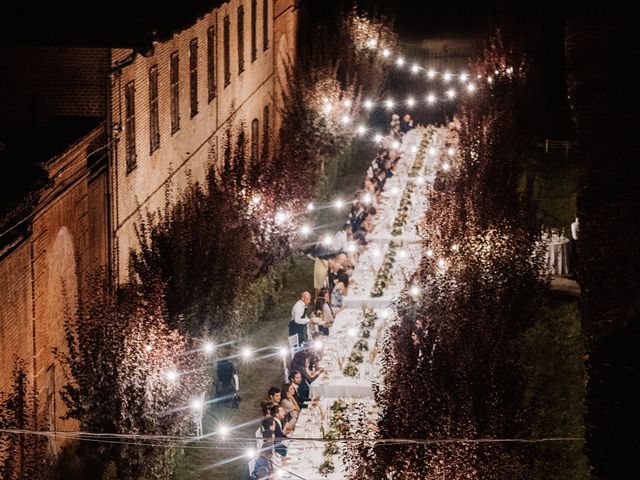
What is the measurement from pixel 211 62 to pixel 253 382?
1122cm

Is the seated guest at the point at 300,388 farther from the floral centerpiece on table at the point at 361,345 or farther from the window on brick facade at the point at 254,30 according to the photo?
the window on brick facade at the point at 254,30

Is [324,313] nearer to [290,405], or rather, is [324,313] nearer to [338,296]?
[338,296]

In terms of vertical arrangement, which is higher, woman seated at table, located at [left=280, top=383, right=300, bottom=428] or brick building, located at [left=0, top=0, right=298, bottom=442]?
brick building, located at [left=0, top=0, right=298, bottom=442]

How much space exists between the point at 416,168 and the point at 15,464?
24868mm

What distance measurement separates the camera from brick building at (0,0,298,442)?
78.0 ft

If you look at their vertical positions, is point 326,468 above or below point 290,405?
below

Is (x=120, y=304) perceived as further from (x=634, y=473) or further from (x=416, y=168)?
(x=416, y=168)

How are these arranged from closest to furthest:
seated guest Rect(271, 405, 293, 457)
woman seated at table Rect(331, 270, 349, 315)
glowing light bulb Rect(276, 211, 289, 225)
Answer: seated guest Rect(271, 405, 293, 457) < woman seated at table Rect(331, 270, 349, 315) < glowing light bulb Rect(276, 211, 289, 225)

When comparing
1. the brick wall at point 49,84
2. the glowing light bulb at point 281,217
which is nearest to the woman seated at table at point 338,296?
the glowing light bulb at point 281,217

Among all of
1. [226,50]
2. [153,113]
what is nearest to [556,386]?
[153,113]

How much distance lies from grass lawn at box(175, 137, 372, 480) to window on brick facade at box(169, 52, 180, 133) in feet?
14.3

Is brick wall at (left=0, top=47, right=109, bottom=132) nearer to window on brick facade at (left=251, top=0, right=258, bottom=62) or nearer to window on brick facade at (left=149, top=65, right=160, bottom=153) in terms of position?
window on brick facade at (left=149, top=65, right=160, bottom=153)

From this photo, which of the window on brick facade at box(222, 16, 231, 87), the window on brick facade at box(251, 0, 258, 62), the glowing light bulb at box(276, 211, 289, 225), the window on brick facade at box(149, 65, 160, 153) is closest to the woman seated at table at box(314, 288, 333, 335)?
the glowing light bulb at box(276, 211, 289, 225)

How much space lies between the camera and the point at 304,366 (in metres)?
27.3
